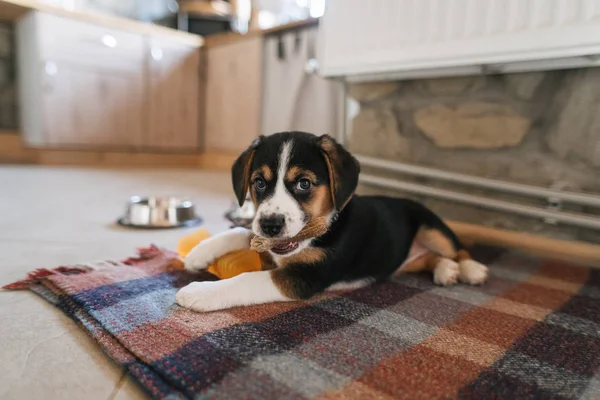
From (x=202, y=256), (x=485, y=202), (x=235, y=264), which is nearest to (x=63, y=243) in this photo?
(x=202, y=256)

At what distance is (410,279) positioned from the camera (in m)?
1.62

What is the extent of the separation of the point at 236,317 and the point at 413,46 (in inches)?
60.9

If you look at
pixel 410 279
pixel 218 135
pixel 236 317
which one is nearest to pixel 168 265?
pixel 236 317

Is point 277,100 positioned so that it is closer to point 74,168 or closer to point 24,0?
point 74,168

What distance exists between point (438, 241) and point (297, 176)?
70 cm

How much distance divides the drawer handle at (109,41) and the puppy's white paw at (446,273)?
14.8 feet

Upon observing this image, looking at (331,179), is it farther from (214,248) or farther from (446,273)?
(446,273)

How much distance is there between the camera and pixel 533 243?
2.05m

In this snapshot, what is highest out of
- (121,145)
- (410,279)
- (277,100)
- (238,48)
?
(238,48)

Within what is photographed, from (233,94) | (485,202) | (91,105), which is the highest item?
(233,94)

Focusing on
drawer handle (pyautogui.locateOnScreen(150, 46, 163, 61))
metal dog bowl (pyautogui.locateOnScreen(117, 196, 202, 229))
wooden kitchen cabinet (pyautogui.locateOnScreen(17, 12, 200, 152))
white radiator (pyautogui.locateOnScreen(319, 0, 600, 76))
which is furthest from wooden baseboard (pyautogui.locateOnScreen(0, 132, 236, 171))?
white radiator (pyautogui.locateOnScreen(319, 0, 600, 76))

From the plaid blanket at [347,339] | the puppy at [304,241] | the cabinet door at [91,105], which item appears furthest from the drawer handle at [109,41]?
the puppy at [304,241]

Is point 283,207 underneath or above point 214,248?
above

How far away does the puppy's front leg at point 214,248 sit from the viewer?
1440 millimetres
